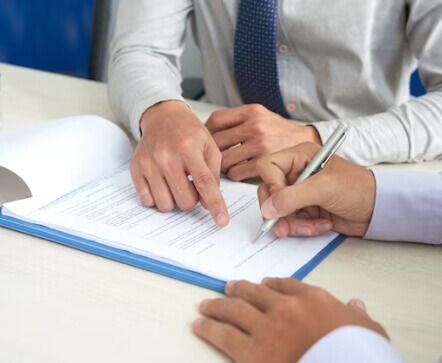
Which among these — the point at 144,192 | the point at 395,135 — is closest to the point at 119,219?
the point at 144,192

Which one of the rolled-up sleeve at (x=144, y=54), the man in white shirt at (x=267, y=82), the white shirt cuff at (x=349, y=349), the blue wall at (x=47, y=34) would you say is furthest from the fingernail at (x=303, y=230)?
the blue wall at (x=47, y=34)

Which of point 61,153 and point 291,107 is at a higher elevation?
point 61,153

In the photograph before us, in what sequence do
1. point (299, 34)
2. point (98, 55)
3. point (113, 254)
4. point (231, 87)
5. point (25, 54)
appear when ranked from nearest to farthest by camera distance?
point (113, 254) < point (299, 34) < point (231, 87) < point (98, 55) < point (25, 54)

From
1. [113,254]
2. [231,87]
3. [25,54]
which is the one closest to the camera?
[113,254]

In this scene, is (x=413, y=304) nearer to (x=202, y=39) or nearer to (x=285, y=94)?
(x=285, y=94)

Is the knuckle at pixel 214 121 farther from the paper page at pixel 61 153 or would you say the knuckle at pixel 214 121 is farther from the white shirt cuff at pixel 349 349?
the white shirt cuff at pixel 349 349

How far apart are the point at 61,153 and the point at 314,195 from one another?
0.35 m

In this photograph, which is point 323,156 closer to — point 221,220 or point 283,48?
point 221,220

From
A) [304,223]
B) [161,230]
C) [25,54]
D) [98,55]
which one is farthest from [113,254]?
[25,54]

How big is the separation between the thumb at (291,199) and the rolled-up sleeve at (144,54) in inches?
14.2

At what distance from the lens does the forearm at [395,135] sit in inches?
37.2

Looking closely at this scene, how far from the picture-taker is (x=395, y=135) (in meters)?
0.95

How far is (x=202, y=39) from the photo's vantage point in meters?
1.35

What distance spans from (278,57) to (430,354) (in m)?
0.77
